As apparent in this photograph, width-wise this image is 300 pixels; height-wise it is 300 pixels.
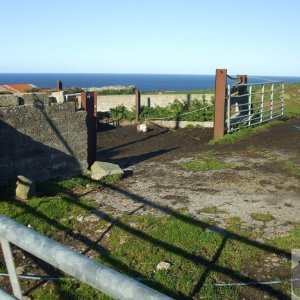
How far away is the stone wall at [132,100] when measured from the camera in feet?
63.9

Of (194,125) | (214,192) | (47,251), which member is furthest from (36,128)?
(194,125)

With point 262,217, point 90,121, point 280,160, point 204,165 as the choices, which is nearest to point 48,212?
point 262,217

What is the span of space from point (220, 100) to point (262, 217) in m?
7.61

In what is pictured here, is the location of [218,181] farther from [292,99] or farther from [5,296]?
[292,99]

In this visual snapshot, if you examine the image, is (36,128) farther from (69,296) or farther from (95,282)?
(95,282)

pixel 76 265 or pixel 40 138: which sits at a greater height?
pixel 76 265

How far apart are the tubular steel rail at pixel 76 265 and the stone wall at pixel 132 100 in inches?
699

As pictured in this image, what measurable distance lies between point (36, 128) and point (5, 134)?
639 mm

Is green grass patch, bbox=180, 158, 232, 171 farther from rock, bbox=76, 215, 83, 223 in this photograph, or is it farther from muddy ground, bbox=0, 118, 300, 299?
rock, bbox=76, 215, 83, 223

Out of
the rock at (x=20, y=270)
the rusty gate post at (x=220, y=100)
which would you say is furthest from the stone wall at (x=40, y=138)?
the rusty gate post at (x=220, y=100)

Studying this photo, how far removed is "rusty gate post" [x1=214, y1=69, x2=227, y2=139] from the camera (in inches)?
500

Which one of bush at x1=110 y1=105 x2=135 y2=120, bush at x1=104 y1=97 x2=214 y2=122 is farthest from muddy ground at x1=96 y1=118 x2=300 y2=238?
bush at x1=110 y1=105 x2=135 y2=120

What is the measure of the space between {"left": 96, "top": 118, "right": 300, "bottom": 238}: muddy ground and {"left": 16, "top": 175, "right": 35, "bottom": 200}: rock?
3.37 ft

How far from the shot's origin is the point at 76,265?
136 centimetres
